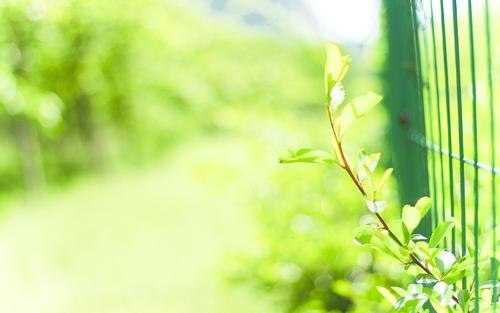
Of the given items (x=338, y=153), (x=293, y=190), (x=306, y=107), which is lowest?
(x=306, y=107)

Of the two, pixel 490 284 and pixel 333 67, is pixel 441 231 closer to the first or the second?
pixel 490 284

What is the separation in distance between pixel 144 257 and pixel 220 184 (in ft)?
8.24

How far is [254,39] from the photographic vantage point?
8.22 meters

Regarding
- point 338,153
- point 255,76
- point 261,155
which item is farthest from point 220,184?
point 255,76

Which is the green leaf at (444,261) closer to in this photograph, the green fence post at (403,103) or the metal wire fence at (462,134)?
the metal wire fence at (462,134)

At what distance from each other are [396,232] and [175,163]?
7996 mm

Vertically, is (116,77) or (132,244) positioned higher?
(116,77)

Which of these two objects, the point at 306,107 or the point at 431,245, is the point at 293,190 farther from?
the point at 306,107

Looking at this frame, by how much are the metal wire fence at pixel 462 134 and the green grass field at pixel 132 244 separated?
1249 mm

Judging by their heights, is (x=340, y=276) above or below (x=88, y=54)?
below

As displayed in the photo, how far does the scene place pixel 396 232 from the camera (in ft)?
2.12

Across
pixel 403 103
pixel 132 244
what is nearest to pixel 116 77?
pixel 132 244

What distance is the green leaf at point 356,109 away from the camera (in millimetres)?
632

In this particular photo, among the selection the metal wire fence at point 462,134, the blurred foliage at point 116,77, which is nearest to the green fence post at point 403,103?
the metal wire fence at point 462,134
